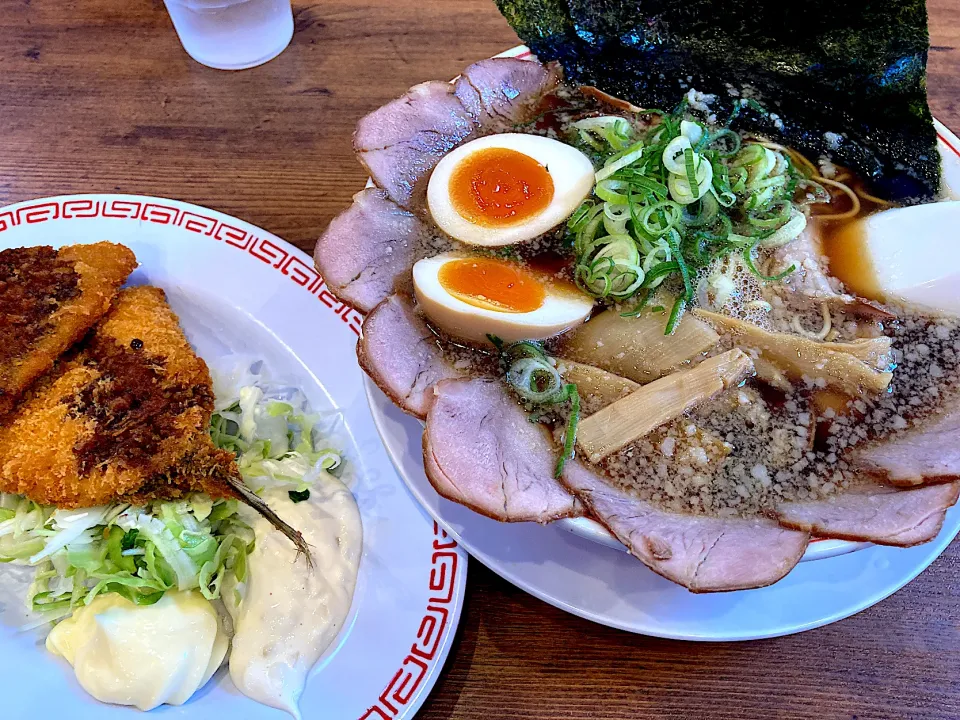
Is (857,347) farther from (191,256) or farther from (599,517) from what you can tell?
(191,256)

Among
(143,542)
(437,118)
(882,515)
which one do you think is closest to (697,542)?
(882,515)

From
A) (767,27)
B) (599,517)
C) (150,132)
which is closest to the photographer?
(599,517)

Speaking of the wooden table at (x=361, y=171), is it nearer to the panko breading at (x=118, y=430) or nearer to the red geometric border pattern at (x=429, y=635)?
the red geometric border pattern at (x=429, y=635)

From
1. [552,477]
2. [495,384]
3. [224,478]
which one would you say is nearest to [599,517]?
[552,477]

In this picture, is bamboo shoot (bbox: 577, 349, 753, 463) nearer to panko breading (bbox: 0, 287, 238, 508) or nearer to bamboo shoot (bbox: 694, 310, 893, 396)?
bamboo shoot (bbox: 694, 310, 893, 396)

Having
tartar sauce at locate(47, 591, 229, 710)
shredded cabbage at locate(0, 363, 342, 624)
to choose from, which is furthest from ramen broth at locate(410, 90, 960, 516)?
tartar sauce at locate(47, 591, 229, 710)

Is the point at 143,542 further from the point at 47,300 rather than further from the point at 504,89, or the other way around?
the point at 504,89
